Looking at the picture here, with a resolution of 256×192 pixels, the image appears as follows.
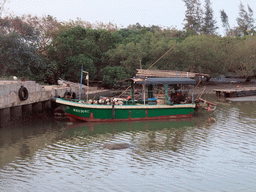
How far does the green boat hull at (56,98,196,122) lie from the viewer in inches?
1063

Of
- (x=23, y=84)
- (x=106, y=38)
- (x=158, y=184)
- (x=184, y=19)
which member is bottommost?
(x=158, y=184)

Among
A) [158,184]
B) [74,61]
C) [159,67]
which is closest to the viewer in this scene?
[158,184]

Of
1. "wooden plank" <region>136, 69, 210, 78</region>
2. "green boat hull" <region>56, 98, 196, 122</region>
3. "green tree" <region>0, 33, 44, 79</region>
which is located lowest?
"green boat hull" <region>56, 98, 196, 122</region>

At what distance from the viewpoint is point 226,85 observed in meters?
61.6

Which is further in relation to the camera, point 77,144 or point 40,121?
point 40,121

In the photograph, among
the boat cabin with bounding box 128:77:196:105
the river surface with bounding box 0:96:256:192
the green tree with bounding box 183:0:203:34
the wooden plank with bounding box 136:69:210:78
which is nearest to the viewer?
the river surface with bounding box 0:96:256:192

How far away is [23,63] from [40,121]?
15.2 m

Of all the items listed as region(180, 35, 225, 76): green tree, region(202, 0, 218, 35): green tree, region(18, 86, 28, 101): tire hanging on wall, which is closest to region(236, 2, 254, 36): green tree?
region(202, 0, 218, 35): green tree

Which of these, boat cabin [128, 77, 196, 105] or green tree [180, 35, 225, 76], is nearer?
boat cabin [128, 77, 196, 105]

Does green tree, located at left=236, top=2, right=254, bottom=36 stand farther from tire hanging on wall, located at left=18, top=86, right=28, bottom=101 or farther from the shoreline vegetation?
tire hanging on wall, located at left=18, top=86, right=28, bottom=101

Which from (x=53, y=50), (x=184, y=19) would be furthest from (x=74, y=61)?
(x=184, y=19)

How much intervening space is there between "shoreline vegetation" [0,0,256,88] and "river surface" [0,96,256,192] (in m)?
17.2

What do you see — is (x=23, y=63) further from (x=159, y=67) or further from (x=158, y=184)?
(x=158, y=184)

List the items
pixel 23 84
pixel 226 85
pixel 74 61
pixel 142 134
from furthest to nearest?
pixel 226 85, pixel 74 61, pixel 23 84, pixel 142 134
